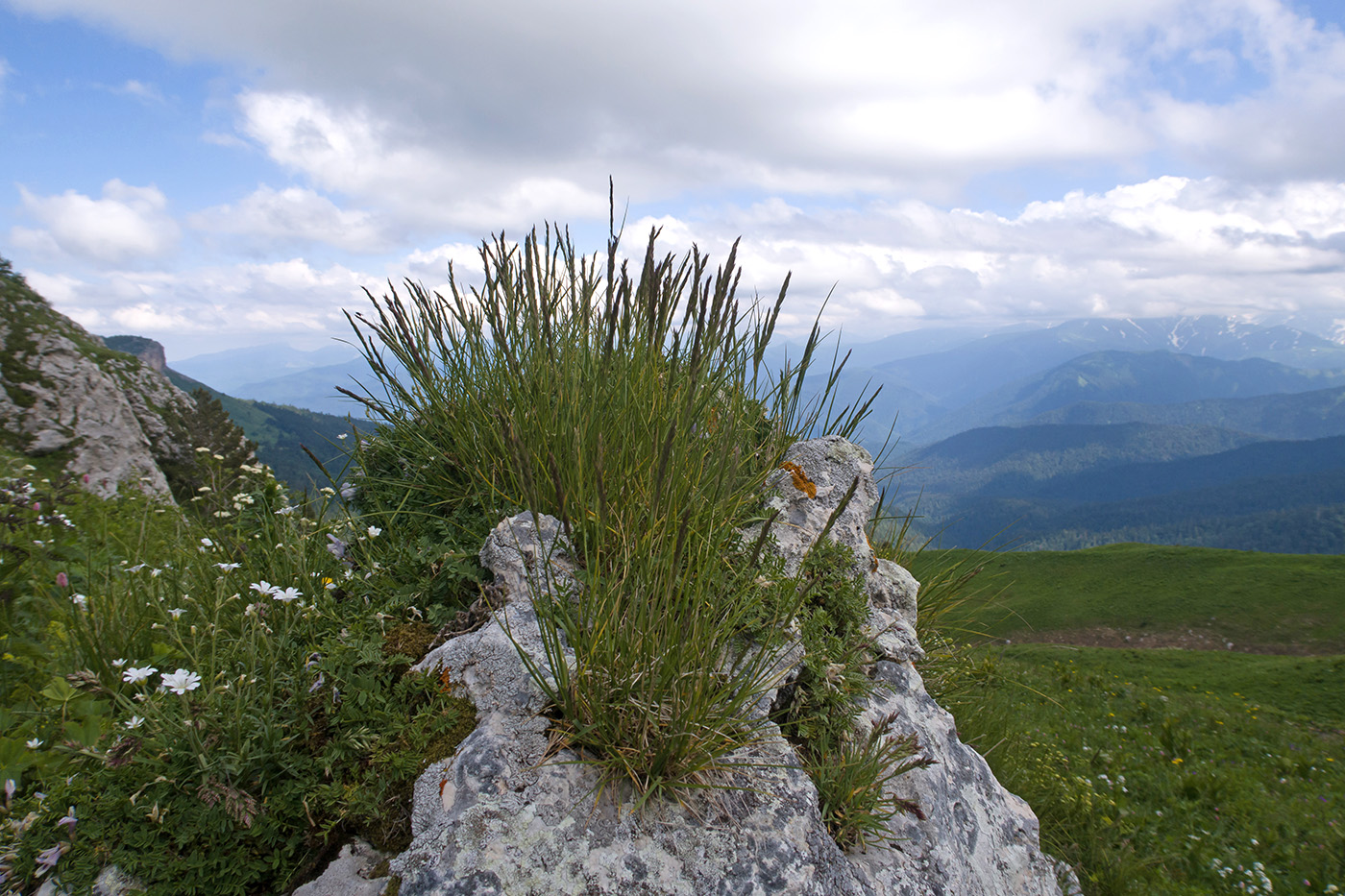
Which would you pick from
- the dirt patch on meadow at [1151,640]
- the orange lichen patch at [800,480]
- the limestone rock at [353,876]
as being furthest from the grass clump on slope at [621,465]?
the dirt patch on meadow at [1151,640]

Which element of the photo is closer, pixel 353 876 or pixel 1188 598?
pixel 353 876

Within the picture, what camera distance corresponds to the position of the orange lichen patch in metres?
4.79

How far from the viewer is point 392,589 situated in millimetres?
3400

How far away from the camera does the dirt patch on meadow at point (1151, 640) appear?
42.3 m

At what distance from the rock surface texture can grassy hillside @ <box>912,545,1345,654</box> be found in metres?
43.5

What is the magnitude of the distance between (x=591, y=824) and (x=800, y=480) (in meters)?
3.02

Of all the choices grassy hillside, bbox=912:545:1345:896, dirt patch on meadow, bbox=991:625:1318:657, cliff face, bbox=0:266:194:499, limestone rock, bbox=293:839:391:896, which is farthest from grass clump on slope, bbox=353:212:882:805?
dirt patch on meadow, bbox=991:625:1318:657

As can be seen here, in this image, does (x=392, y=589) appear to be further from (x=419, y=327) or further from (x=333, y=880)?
(x=419, y=327)

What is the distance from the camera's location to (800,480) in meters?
4.84

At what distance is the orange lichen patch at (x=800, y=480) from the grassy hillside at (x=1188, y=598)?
4253 centimetres

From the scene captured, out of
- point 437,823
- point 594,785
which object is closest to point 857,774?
point 594,785

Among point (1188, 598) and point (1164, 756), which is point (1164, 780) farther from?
point (1188, 598)

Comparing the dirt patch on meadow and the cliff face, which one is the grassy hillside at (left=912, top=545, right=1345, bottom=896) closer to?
the dirt patch on meadow

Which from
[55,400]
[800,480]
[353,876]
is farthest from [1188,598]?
[55,400]
